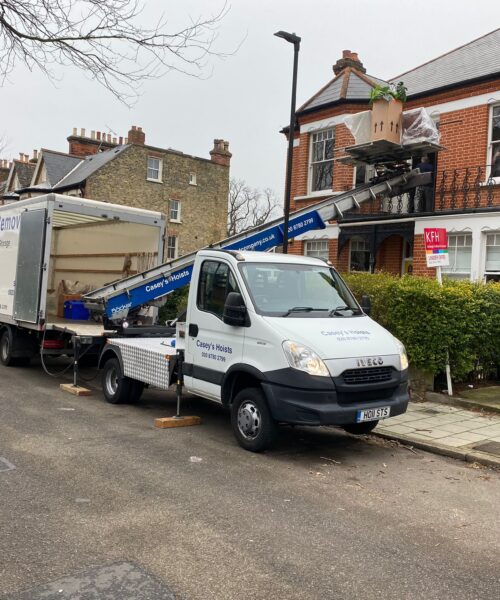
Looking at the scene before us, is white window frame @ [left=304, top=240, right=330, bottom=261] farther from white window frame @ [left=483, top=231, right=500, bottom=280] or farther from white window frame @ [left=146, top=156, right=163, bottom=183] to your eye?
white window frame @ [left=146, top=156, right=163, bottom=183]

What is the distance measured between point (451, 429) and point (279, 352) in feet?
10.1

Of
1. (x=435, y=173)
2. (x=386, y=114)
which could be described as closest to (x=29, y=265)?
(x=386, y=114)

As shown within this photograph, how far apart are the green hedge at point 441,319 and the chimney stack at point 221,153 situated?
31489mm

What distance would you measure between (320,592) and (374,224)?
13.5 meters

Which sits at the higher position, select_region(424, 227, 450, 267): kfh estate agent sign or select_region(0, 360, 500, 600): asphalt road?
select_region(424, 227, 450, 267): kfh estate agent sign

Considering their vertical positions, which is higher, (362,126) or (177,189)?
(177,189)

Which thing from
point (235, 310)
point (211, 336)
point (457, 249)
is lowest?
point (211, 336)

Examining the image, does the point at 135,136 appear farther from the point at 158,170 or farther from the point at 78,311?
the point at 78,311

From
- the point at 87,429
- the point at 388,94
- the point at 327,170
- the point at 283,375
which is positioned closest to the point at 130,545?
the point at 283,375

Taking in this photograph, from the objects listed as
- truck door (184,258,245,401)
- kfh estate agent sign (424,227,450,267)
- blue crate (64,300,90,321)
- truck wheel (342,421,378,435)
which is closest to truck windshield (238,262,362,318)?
→ truck door (184,258,245,401)

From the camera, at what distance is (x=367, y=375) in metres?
6.32

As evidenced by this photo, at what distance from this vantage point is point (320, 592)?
11.4ft

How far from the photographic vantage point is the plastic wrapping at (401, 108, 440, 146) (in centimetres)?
1418

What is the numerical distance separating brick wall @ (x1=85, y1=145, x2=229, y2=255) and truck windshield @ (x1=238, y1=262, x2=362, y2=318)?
87.7ft
